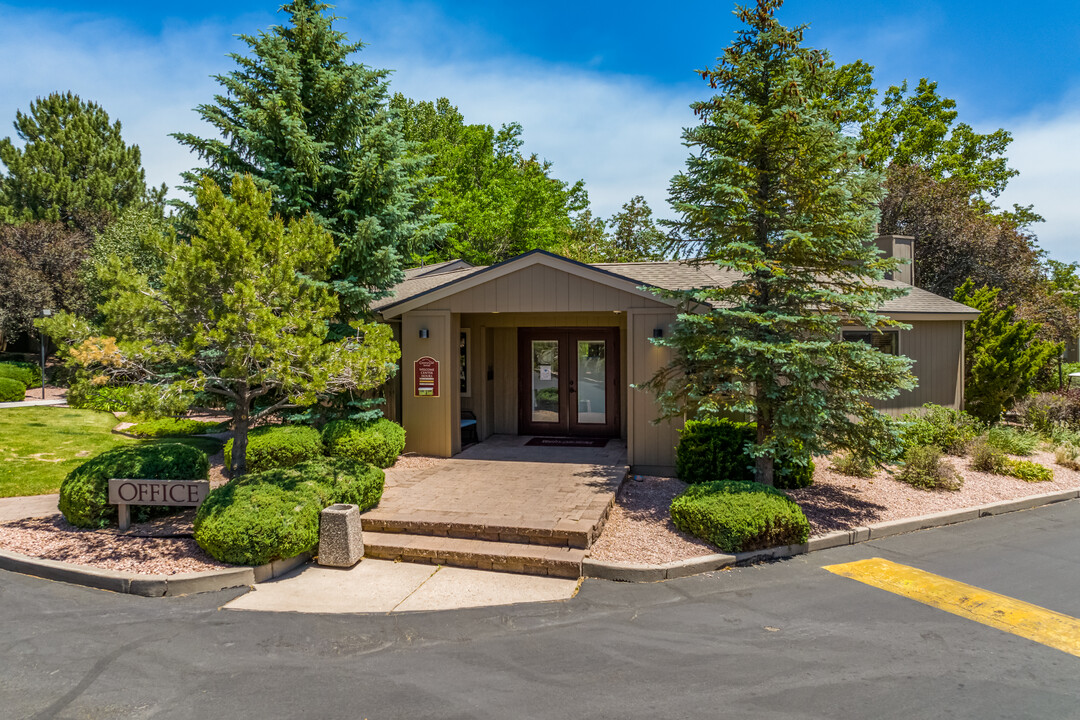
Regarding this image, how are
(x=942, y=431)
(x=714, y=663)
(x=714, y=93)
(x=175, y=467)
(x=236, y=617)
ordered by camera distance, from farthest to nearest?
(x=942, y=431), (x=714, y=93), (x=175, y=467), (x=236, y=617), (x=714, y=663)

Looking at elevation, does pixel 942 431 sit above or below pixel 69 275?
below

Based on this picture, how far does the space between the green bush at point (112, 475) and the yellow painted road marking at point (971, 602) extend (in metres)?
7.95

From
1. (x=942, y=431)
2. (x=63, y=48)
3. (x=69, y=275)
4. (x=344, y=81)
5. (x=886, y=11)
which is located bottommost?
(x=942, y=431)

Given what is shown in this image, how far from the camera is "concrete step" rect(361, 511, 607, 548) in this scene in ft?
21.6

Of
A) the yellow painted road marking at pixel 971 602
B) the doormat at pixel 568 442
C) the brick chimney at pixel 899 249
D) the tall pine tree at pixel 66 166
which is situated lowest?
the yellow painted road marking at pixel 971 602

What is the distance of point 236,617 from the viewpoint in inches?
203

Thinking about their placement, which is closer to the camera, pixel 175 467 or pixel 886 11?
pixel 175 467

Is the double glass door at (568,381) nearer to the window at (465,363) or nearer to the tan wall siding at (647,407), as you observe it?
the window at (465,363)

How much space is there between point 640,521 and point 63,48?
13.0m

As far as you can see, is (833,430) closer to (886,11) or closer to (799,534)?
(799,534)

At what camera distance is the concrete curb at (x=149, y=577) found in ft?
18.6

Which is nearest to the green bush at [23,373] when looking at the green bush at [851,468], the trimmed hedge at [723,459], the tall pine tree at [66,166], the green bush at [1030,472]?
the tall pine tree at [66,166]

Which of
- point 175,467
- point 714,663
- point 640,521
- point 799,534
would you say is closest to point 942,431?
point 799,534

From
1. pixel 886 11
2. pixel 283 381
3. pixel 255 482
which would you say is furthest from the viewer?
pixel 886 11
